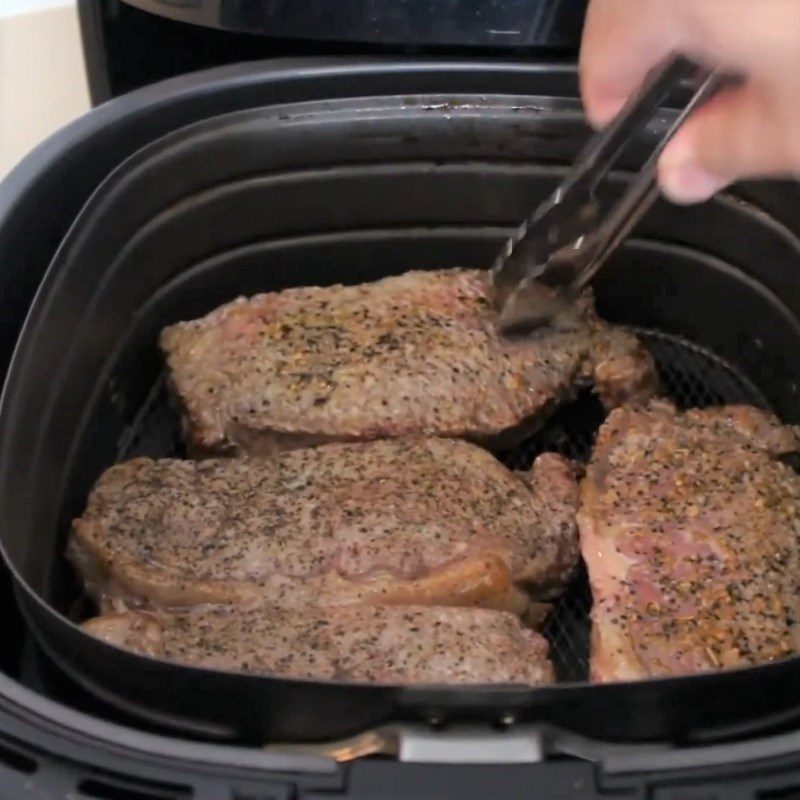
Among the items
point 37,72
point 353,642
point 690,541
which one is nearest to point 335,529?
point 353,642

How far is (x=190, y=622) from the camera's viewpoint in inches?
41.0

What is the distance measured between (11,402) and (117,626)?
0.23m

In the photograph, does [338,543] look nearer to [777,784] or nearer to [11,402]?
[11,402]

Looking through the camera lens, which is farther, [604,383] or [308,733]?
[604,383]

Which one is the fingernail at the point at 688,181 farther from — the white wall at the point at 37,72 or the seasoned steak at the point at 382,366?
the white wall at the point at 37,72

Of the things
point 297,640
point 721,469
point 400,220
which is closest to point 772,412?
point 721,469

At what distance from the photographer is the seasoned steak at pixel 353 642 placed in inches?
38.9

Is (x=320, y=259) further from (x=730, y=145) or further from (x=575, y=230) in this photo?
(x=730, y=145)

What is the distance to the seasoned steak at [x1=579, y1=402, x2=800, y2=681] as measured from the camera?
103 cm

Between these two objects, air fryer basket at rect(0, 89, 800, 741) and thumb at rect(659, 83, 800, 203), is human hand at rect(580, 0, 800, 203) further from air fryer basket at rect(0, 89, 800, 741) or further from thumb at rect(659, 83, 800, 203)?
air fryer basket at rect(0, 89, 800, 741)

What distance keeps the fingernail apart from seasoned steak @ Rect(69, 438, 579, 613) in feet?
1.54

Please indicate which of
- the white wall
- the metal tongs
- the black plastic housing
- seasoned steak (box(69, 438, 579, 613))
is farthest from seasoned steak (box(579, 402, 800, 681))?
the white wall

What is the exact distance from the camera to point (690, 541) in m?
1.10

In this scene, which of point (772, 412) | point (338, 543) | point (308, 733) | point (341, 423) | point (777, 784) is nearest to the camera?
point (777, 784)
